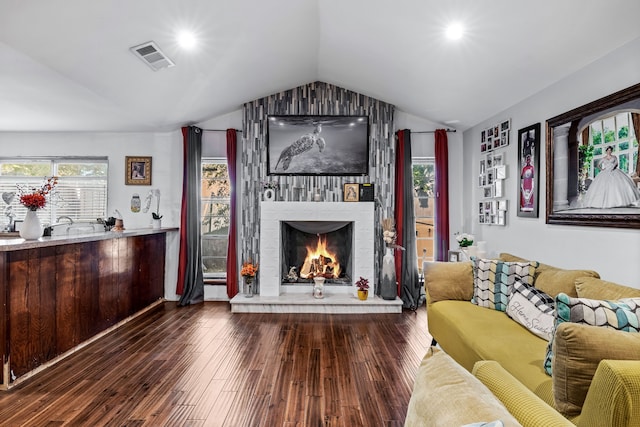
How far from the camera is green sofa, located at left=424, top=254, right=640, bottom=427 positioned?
964 mm

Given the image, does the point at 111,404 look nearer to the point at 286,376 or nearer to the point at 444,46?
the point at 286,376

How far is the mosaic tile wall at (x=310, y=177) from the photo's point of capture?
16.5 feet

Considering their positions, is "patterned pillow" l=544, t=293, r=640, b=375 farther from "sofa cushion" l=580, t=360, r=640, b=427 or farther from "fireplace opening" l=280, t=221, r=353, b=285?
"fireplace opening" l=280, t=221, r=353, b=285

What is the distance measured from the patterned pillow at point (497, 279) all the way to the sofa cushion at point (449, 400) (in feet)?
7.17

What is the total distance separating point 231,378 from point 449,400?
2.31 meters

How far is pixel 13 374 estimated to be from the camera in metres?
2.60

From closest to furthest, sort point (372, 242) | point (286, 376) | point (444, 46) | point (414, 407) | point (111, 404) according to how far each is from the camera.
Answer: point (414, 407) → point (111, 404) → point (286, 376) → point (444, 46) → point (372, 242)

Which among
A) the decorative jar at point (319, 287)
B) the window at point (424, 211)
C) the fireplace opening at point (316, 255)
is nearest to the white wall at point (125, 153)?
the fireplace opening at point (316, 255)

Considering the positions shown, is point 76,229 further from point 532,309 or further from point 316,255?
point 532,309

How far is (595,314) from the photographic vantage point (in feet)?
5.20

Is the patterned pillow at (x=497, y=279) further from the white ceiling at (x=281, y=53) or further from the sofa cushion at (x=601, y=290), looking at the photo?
the white ceiling at (x=281, y=53)

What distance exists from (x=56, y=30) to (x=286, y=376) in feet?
9.91

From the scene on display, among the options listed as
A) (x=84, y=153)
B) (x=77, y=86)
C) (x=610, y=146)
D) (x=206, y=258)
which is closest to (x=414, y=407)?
(x=610, y=146)

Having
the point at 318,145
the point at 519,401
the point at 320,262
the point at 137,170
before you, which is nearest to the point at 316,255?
the point at 320,262
